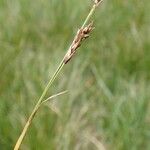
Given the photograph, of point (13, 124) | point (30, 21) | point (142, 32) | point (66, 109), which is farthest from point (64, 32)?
point (13, 124)

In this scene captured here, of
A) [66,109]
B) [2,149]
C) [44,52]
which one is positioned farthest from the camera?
[44,52]

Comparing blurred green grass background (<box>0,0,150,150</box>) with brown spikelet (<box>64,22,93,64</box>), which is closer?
brown spikelet (<box>64,22,93,64</box>)

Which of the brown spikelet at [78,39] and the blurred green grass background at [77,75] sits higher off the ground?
the brown spikelet at [78,39]

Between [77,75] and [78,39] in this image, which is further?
[77,75]

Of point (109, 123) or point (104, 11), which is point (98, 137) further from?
point (104, 11)

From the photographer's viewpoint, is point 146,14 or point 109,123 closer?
point 109,123

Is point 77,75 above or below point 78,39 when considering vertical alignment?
below

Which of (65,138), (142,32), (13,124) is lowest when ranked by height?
(142,32)

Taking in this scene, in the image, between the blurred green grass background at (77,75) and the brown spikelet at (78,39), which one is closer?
the brown spikelet at (78,39)
